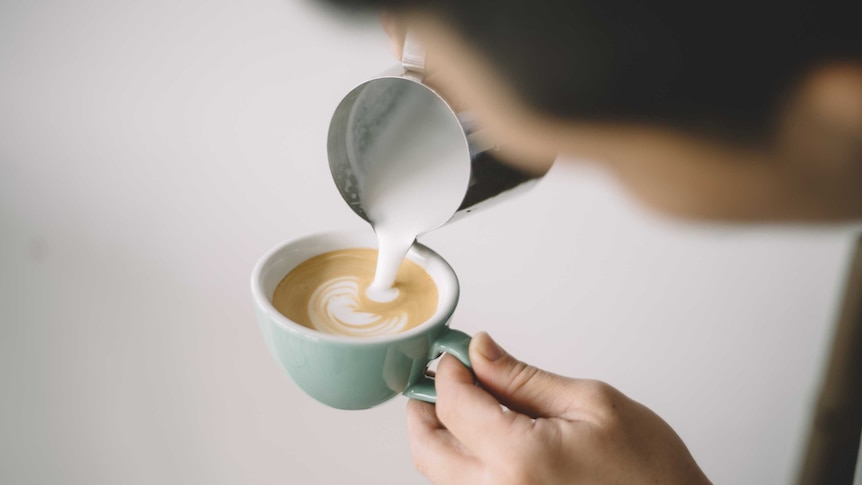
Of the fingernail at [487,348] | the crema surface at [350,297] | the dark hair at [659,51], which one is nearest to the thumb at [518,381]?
the fingernail at [487,348]

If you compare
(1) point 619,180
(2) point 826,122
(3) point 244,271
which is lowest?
(3) point 244,271

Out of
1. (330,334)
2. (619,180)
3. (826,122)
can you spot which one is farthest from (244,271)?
(826,122)

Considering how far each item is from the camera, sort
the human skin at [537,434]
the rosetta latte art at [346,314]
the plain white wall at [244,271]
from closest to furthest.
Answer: the human skin at [537,434] → the rosetta latte art at [346,314] → the plain white wall at [244,271]

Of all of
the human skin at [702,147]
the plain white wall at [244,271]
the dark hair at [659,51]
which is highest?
the dark hair at [659,51]

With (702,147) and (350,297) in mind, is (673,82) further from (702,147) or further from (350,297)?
(350,297)

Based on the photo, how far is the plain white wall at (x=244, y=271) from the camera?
2.59 ft

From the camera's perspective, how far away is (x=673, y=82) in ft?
2.19

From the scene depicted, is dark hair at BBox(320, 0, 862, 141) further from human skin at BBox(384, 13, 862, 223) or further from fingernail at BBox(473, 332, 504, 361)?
fingernail at BBox(473, 332, 504, 361)

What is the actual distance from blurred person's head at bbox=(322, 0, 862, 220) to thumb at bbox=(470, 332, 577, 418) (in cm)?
20

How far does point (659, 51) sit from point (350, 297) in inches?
15.5

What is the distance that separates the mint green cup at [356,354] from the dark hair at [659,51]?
271 millimetres

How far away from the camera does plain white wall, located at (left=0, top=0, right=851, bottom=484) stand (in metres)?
0.79

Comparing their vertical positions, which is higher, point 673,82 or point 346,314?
point 673,82

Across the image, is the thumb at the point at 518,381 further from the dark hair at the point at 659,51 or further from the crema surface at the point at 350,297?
the dark hair at the point at 659,51
